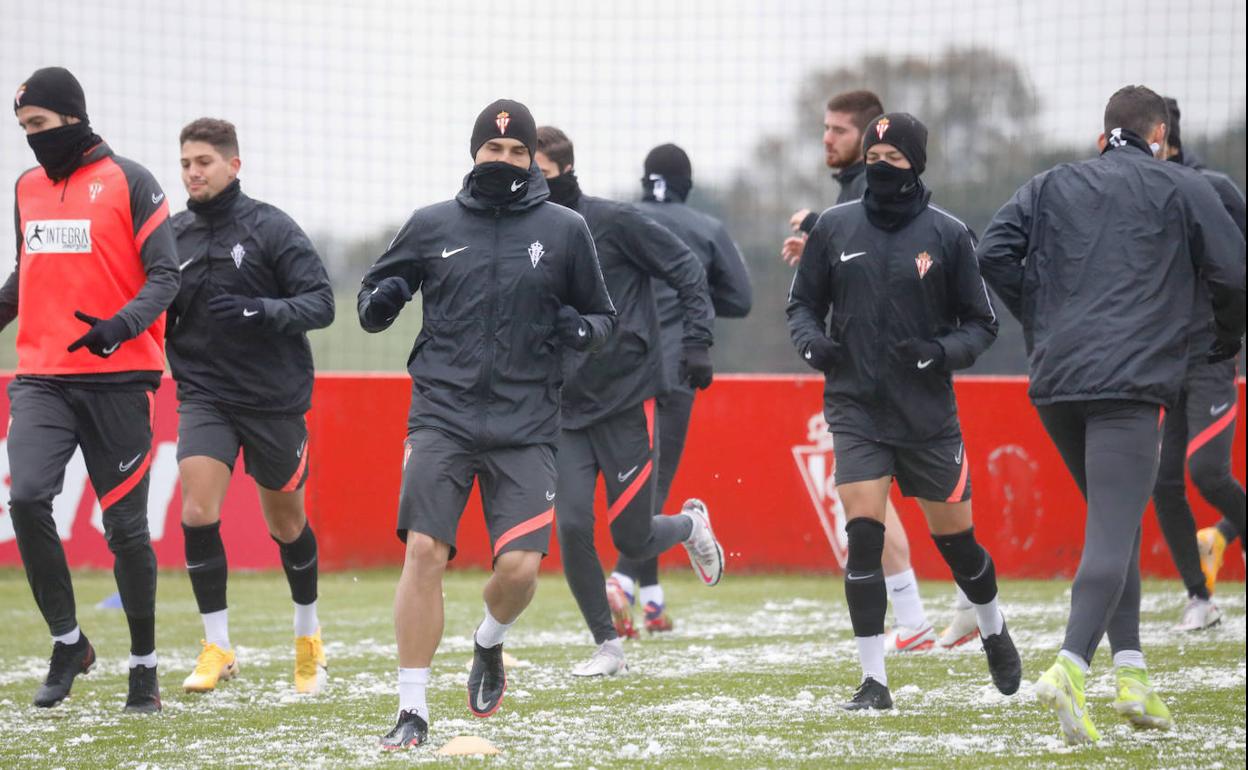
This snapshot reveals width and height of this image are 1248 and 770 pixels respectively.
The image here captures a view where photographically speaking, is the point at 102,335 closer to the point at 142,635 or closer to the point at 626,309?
the point at 142,635

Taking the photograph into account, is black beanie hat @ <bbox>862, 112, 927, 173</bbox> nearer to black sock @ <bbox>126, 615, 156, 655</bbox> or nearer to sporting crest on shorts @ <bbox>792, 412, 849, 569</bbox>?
black sock @ <bbox>126, 615, 156, 655</bbox>

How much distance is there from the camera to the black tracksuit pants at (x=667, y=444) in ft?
31.0

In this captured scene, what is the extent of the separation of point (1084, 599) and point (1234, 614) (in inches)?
176

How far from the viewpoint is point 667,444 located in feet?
31.2

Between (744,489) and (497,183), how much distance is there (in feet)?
22.3

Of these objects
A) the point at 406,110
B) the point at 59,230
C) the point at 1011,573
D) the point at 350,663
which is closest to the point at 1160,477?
the point at 1011,573

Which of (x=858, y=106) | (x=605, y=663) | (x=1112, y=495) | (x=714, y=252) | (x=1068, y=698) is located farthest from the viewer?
→ (x=714, y=252)

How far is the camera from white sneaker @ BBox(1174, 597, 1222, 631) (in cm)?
908

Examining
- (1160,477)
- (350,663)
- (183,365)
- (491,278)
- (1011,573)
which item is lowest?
(1011,573)

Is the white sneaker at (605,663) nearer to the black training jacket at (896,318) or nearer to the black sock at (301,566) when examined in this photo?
the black sock at (301,566)

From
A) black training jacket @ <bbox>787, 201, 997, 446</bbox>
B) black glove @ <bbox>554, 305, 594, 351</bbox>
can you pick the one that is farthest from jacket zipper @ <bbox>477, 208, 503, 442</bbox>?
black training jacket @ <bbox>787, 201, 997, 446</bbox>

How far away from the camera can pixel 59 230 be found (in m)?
6.77

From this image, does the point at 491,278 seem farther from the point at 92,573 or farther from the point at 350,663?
the point at 92,573

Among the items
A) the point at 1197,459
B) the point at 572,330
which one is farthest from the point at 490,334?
the point at 1197,459
